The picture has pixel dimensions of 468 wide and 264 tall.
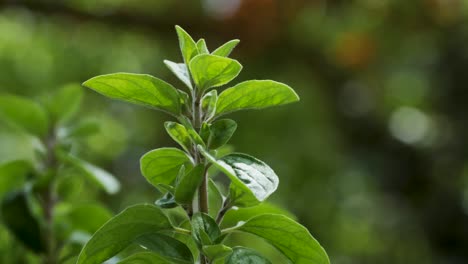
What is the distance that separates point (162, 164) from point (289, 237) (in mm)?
63

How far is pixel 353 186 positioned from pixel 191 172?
1690 mm

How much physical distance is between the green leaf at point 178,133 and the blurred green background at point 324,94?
114cm

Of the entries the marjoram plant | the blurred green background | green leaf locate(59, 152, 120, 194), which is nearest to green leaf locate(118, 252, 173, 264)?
the marjoram plant

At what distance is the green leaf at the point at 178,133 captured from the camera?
0.31 m

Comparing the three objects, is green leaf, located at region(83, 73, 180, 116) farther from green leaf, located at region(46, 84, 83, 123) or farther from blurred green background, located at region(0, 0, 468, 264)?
blurred green background, located at region(0, 0, 468, 264)

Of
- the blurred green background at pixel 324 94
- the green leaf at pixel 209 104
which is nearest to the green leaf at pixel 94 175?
the green leaf at pixel 209 104

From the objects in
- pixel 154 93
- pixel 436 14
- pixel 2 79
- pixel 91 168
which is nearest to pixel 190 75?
pixel 154 93

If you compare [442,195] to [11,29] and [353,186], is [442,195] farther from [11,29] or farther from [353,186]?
[11,29]

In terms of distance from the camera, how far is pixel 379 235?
182 centimetres

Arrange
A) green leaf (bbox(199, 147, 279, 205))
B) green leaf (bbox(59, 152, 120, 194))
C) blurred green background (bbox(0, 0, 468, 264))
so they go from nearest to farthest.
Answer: green leaf (bbox(199, 147, 279, 205))
green leaf (bbox(59, 152, 120, 194))
blurred green background (bbox(0, 0, 468, 264))

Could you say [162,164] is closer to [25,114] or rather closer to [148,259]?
[148,259]

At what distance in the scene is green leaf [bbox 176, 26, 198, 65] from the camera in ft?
1.05

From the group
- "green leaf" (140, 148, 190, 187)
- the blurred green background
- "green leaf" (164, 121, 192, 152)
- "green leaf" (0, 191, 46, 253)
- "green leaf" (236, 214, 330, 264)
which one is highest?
"green leaf" (164, 121, 192, 152)

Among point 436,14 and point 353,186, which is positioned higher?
point 436,14
